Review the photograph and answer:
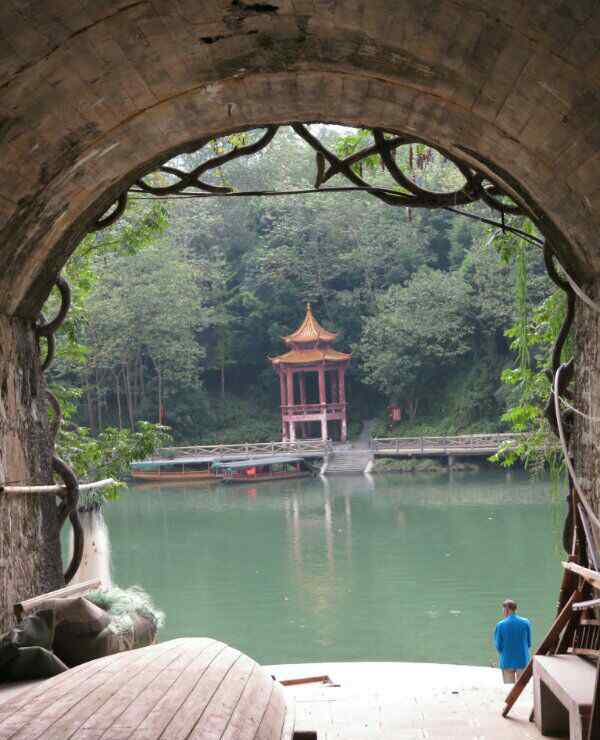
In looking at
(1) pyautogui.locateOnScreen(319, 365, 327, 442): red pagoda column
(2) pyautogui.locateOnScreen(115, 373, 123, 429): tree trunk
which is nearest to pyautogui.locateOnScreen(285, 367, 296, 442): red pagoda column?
(1) pyautogui.locateOnScreen(319, 365, 327, 442): red pagoda column

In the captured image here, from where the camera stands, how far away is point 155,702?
109 inches

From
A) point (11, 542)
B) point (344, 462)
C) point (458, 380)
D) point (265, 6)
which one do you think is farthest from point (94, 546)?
point (458, 380)

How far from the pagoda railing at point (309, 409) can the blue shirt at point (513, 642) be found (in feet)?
73.1

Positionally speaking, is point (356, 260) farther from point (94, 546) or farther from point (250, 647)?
point (94, 546)

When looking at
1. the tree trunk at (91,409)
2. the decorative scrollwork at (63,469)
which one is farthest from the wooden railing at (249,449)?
the decorative scrollwork at (63,469)

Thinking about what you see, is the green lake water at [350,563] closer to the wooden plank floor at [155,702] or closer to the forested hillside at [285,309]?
the wooden plank floor at [155,702]

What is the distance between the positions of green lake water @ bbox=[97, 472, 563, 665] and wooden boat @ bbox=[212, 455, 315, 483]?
144 cm

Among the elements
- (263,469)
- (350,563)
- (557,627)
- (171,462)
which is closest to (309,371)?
(263,469)

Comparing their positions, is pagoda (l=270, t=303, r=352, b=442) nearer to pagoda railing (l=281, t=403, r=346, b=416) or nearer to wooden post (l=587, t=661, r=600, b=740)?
pagoda railing (l=281, t=403, r=346, b=416)

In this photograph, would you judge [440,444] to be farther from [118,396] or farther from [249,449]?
[118,396]

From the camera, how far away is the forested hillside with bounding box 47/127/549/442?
26328 millimetres

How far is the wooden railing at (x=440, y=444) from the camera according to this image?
24.5m

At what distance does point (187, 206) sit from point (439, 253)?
26.7 feet

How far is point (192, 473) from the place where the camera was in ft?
87.2
